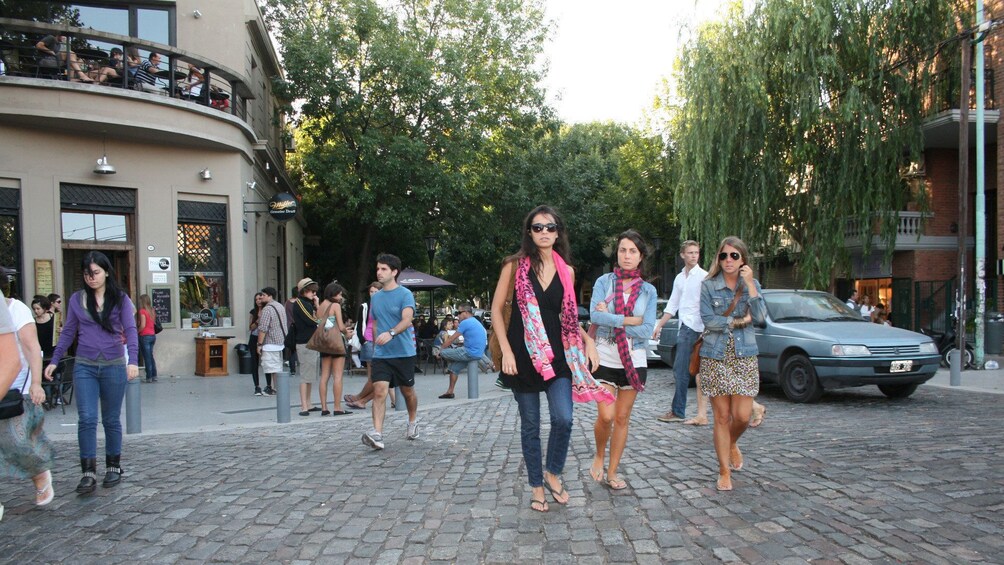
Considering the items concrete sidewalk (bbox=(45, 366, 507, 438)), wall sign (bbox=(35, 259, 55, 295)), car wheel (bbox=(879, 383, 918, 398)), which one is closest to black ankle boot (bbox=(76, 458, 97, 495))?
concrete sidewalk (bbox=(45, 366, 507, 438))

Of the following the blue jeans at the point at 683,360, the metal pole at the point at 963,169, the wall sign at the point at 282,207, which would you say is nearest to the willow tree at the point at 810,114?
the metal pole at the point at 963,169

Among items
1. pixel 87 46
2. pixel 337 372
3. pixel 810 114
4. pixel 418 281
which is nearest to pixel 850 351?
pixel 337 372

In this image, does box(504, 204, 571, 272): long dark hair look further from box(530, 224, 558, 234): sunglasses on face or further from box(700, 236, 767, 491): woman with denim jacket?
box(700, 236, 767, 491): woman with denim jacket

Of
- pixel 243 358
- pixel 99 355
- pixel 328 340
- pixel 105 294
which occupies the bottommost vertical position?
pixel 243 358

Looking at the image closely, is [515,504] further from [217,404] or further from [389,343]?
[217,404]

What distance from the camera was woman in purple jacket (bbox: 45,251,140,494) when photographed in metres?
5.48

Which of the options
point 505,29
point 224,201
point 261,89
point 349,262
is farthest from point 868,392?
point 349,262

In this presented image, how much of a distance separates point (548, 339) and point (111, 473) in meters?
3.57

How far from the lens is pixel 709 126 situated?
17.8m

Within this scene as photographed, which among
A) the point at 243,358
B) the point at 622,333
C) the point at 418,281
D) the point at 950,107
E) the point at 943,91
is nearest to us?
the point at 622,333

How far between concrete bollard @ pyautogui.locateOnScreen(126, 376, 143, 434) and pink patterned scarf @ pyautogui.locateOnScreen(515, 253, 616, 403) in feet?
17.8

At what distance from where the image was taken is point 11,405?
4.45m

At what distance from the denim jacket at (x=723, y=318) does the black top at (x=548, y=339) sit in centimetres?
131

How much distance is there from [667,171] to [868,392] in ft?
57.2
